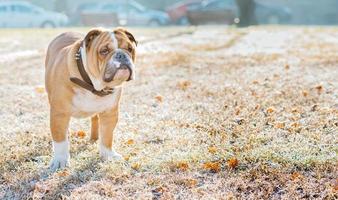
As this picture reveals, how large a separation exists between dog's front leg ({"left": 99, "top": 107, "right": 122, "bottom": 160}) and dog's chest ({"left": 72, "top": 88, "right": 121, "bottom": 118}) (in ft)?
0.35

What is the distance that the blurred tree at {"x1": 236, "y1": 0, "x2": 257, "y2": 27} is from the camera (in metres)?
26.2

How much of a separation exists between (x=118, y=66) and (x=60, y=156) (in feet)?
2.95

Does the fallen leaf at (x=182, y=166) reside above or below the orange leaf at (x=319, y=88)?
above

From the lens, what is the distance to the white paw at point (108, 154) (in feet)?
14.1

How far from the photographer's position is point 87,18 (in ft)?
96.1

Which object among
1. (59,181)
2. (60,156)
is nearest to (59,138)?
(60,156)

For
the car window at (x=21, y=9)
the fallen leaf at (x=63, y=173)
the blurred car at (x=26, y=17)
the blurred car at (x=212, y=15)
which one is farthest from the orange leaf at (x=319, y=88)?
the car window at (x=21, y=9)

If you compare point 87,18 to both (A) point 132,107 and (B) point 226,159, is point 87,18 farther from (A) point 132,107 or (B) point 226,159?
(B) point 226,159

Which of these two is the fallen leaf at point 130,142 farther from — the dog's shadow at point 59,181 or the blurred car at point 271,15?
the blurred car at point 271,15

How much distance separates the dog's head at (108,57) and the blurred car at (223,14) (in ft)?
76.8

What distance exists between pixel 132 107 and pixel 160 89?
4.24 ft

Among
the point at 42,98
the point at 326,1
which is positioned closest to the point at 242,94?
the point at 42,98

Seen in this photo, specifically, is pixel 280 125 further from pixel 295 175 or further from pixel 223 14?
pixel 223 14

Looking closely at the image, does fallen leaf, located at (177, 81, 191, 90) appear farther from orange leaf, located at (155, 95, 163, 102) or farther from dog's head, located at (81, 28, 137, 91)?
dog's head, located at (81, 28, 137, 91)
